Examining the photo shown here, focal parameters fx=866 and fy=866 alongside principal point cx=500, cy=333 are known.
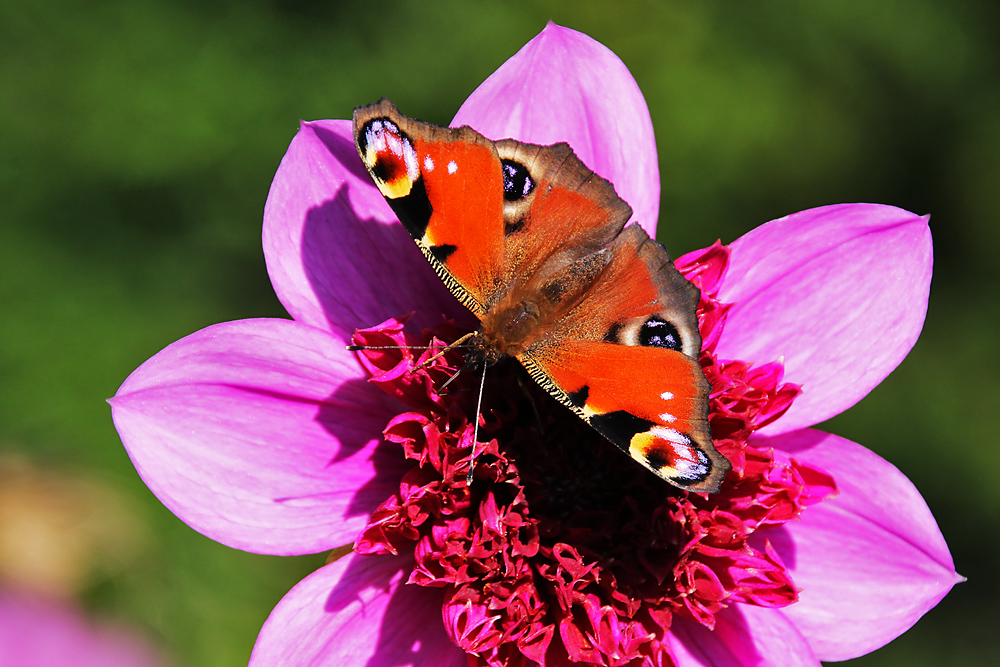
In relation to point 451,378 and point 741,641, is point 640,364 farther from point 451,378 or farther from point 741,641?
point 741,641

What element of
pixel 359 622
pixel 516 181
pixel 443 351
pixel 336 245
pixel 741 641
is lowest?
pixel 741 641

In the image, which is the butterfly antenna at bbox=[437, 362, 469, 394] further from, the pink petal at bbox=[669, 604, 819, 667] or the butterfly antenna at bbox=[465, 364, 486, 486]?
the pink petal at bbox=[669, 604, 819, 667]

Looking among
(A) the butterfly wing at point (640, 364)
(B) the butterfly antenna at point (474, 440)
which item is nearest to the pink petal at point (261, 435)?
(B) the butterfly antenna at point (474, 440)

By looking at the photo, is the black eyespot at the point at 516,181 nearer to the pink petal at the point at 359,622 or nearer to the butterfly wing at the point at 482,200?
the butterfly wing at the point at 482,200

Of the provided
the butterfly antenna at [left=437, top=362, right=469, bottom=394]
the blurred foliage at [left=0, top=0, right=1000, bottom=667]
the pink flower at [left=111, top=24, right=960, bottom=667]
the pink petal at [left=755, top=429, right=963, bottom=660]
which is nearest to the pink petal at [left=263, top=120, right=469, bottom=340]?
the pink flower at [left=111, top=24, right=960, bottom=667]

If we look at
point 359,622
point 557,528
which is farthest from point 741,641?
point 359,622
